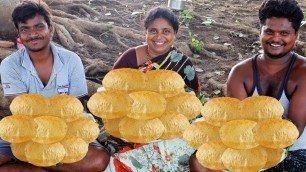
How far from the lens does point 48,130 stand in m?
1.53

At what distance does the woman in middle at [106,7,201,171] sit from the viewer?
103 inches

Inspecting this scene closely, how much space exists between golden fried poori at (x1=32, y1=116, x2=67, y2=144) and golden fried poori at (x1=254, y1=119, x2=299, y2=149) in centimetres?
68

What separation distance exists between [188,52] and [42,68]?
11.6 ft

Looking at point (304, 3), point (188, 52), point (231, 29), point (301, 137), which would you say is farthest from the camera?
point (304, 3)

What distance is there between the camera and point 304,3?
890cm

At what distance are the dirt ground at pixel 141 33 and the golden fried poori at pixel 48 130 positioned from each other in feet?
10.0

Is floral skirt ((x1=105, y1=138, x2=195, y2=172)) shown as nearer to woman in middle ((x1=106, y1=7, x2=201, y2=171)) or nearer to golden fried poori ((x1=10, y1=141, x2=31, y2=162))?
woman in middle ((x1=106, y1=7, x2=201, y2=171))

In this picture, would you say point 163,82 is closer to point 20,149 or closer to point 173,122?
point 173,122

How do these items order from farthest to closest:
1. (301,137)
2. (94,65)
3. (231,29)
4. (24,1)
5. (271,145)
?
1. (231,29)
2. (94,65)
3. (24,1)
4. (301,137)
5. (271,145)

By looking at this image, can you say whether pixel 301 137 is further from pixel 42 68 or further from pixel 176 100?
pixel 42 68

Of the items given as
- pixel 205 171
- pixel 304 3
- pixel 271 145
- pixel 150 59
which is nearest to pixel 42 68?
pixel 150 59

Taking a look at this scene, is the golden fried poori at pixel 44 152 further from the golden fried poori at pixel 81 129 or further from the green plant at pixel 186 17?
the green plant at pixel 186 17

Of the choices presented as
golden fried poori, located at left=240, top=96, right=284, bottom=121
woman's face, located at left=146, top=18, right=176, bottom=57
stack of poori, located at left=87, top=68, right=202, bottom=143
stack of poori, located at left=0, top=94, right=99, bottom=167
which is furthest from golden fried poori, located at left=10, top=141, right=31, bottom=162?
woman's face, located at left=146, top=18, right=176, bottom=57

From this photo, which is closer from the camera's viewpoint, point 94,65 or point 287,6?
point 287,6
